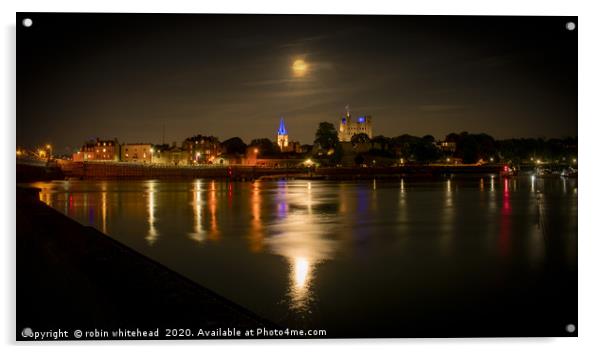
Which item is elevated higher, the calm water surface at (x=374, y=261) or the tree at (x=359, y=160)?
the tree at (x=359, y=160)

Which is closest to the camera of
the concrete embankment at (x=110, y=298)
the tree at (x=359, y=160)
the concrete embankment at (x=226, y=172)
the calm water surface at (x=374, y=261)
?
the concrete embankment at (x=110, y=298)

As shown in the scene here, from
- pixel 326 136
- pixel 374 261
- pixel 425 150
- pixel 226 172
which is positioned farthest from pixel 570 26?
pixel 425 150

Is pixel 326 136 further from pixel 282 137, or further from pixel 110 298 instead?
pixel 110 298

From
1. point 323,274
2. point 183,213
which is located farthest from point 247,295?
point 183,213

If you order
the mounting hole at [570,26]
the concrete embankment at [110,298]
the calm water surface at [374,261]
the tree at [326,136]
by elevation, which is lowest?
the calm water surface at [374,261]

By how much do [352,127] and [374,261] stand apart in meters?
106

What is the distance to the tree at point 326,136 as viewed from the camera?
8125cm

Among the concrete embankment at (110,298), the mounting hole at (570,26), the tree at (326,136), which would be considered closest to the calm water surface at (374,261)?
the concrete embankment at (110,298)

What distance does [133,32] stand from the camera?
687cm

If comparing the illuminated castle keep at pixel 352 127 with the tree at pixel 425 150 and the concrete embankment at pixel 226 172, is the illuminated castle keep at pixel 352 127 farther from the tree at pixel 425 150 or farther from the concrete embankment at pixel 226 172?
the concrete embankment at pixel 226 172

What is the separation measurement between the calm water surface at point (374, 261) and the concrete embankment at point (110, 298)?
3.03 feet

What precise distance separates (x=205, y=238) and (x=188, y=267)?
11.3ft

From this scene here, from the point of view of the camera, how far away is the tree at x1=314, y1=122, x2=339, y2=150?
81.2m
